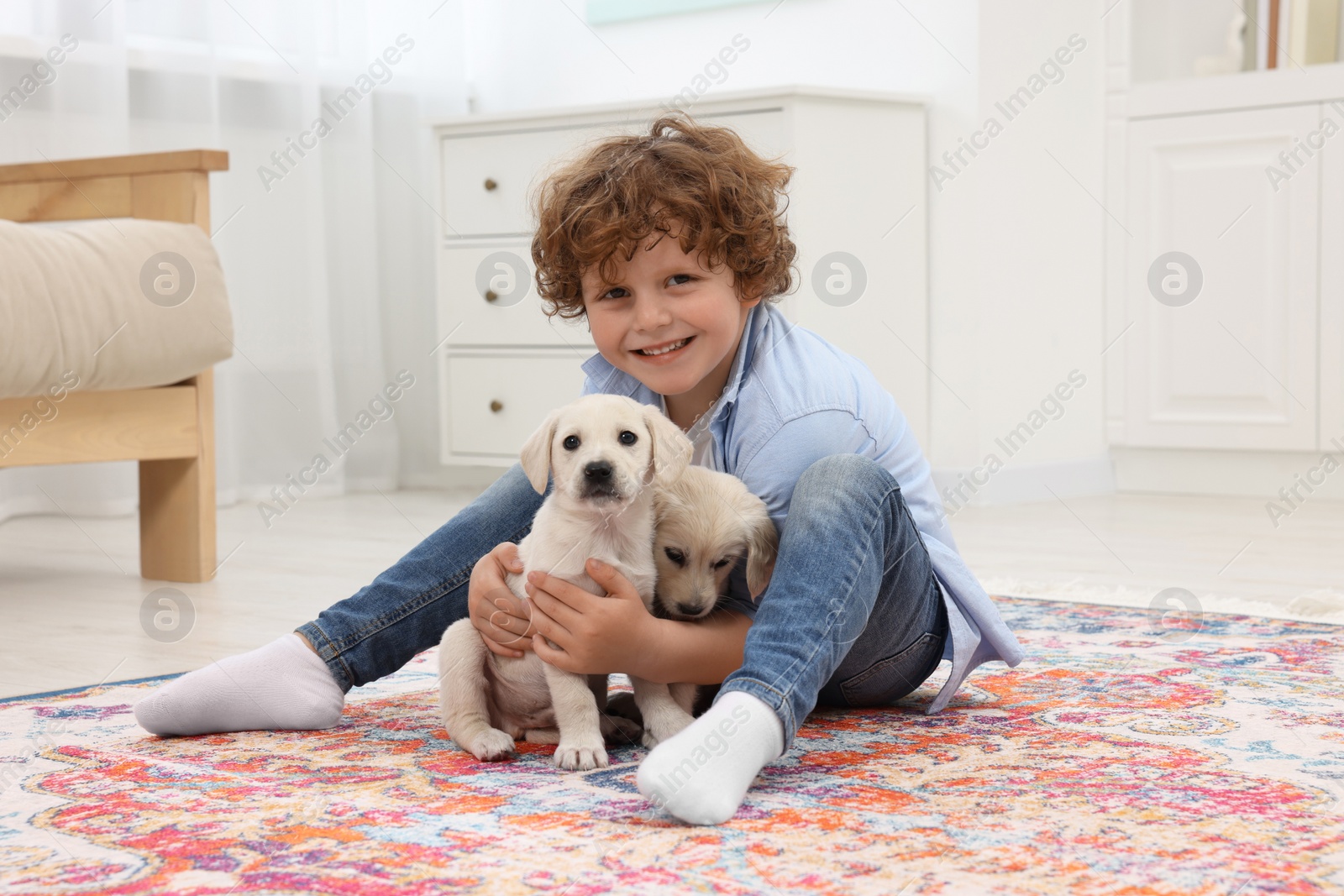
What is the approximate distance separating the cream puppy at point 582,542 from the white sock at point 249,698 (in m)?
0.18

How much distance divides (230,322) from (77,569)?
2.11 feet

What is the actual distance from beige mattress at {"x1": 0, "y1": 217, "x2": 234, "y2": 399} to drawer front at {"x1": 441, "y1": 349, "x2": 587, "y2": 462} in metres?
1.14

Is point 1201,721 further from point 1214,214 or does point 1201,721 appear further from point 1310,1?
point 1310,1

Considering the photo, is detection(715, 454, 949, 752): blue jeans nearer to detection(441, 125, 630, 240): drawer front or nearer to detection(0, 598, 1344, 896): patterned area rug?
detection(0, 598, 1344, 896): patterned area rug

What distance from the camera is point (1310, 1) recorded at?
3.80m

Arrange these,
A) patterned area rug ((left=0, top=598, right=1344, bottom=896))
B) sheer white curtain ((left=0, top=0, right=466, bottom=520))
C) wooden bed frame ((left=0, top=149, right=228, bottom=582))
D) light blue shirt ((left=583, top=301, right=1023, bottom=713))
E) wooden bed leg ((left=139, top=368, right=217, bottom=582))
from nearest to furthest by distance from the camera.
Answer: patterned area rug ((left=0, top=598, right=1344, bottom=896))
light blue shirt ((left=583, top=301, right=1023, bottom=713))
wooden bed frame ((left=0, top=149, right=228, bottom=582))
wooden bed leg ((left=139, top=368, right=217, bottom=582))
sheer white curtain ((left=0, top=0, right=466, bottom=520))

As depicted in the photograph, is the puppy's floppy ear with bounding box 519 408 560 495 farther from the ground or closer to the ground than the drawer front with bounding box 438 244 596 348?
closer to the ground

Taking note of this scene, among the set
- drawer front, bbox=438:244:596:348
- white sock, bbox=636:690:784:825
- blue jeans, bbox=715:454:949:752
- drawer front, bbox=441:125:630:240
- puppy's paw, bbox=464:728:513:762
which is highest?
drawer front, bbox=441:125:630:240

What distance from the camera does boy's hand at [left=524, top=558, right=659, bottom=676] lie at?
131 cm

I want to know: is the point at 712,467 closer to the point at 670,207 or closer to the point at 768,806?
the point at 670,207

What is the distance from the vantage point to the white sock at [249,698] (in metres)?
1.49

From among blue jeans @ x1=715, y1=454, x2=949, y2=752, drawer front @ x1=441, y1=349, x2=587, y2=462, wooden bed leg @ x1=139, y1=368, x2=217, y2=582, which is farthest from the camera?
drawer front @ x1=441, y1=349, x2=587, y2=462

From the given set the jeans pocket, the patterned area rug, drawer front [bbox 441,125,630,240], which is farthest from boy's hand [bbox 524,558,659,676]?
drawer front [bbox 441,125,630,240]

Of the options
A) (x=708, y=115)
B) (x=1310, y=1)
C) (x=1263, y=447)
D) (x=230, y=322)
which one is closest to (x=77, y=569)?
(x=230, y=322)
